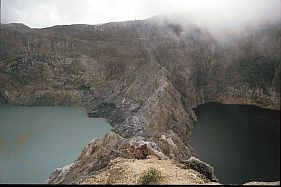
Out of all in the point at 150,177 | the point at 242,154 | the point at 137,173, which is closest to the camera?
the point at 150,177

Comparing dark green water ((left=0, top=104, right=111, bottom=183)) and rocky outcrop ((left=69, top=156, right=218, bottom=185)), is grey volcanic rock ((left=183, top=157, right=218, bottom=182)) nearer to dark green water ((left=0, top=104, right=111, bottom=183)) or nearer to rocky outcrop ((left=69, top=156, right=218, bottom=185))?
rocky outcrop ((left=69, top=156, right=218, bottom=185))

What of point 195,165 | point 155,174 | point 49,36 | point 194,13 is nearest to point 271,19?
point 194,13

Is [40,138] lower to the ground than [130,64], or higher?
lower

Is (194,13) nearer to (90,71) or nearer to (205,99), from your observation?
(205,99)

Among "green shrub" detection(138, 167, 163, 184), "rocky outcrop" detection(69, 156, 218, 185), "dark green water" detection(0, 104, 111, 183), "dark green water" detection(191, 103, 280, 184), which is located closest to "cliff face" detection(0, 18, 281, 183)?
"dark green water" detection(0, 104, 111, 183)

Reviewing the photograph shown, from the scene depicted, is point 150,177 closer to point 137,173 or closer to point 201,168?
point 137,173

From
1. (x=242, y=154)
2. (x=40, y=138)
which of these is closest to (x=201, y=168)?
(x=242, y=154)
